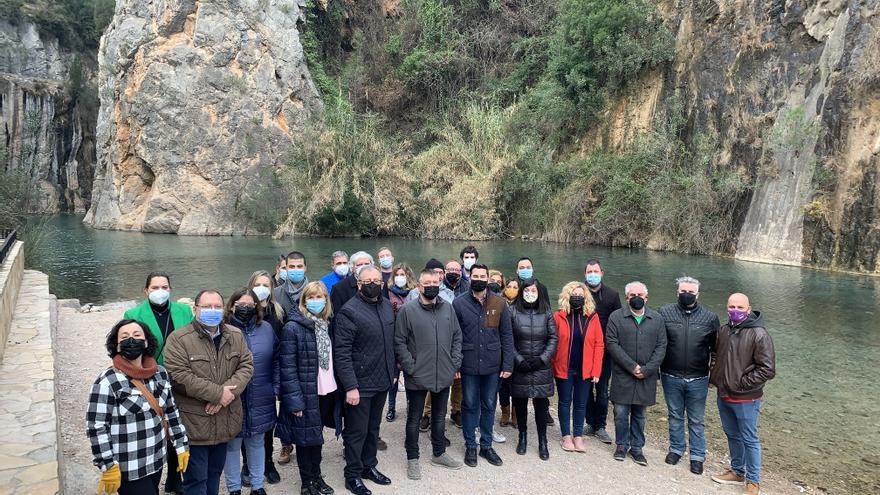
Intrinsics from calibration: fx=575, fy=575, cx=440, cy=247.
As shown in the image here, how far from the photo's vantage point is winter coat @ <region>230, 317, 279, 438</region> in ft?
13.5

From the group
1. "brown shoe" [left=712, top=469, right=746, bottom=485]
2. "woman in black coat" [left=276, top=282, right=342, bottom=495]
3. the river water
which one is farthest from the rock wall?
"brown shoe" [left=712, top=469, right=746, bottom=485]

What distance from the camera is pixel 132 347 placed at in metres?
3.22

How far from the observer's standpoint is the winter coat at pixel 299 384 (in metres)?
4.18

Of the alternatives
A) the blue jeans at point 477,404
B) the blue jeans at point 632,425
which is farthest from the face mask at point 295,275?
the blue jeans at point 632,425

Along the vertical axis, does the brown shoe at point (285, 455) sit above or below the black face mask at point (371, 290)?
below

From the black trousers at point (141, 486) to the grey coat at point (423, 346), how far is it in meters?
1.97

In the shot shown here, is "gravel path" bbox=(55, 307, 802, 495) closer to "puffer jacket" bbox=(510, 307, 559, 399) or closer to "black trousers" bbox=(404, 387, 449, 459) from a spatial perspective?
"black trousers" bbox=(404, 387, 449, 459)

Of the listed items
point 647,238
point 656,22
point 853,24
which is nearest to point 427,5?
point 656,22

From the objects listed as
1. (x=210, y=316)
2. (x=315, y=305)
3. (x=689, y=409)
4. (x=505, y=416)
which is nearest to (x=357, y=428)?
(x=315, y=305)

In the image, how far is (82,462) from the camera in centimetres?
473

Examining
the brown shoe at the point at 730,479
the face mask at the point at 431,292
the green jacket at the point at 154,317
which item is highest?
the face mask at the point at 431,292

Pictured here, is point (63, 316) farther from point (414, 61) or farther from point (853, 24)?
point (414, 61)

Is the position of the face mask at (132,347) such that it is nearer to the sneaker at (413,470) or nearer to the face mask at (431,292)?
the face mask at (431,292)

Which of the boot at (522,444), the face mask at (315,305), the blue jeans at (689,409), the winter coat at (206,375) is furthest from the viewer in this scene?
the boot at (522,444)
